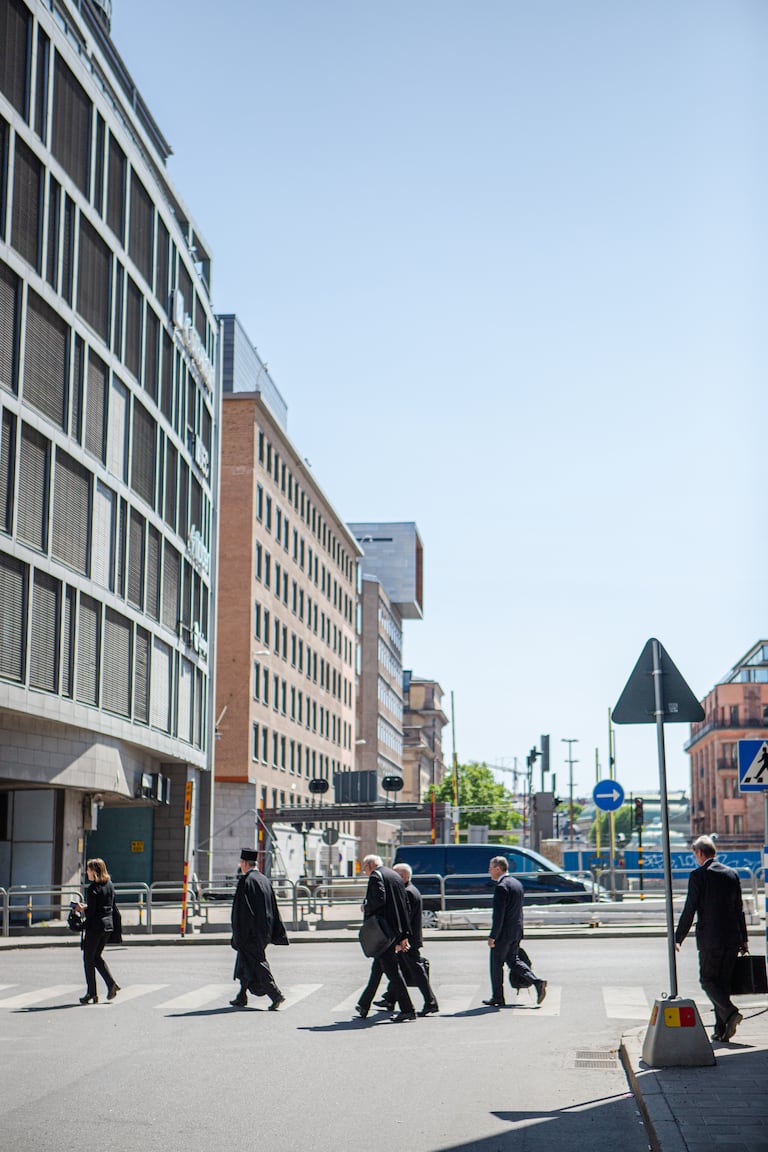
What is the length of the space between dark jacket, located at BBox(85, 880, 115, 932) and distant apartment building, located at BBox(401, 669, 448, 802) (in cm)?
11484

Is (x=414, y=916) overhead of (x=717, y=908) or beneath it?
beneath

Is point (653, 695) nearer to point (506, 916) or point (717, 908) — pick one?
point (717, 908)

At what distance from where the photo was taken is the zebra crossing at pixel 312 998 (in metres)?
15.3

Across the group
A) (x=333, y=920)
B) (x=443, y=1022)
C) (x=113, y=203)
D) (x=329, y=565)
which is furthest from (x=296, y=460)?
(x=443, y=1022)

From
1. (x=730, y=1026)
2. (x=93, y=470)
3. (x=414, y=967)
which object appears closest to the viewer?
(x=730, y=1026)

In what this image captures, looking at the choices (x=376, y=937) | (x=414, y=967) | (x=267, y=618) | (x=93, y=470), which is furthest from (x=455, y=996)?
(x=267, y=618)

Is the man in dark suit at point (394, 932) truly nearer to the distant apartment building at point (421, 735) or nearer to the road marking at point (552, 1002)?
the road marking at point (552, 1002)

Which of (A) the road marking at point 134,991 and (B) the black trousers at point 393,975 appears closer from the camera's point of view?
(B) the black trousers at point 393,975

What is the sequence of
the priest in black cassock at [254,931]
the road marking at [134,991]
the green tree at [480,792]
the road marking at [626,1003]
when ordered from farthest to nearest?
the green tree at [480,792]
the road marking at [134,991]
the priest in black cassock at [254,931]
the road marking at [626,1003]

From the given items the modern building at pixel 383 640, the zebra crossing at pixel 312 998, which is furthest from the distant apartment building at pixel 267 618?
the zebra crossing at pixel 312 998

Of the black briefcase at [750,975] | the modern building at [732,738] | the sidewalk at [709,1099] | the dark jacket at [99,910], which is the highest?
the modern building at [732,738]

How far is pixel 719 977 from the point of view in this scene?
38.4 ft

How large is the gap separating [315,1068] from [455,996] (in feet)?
20.2

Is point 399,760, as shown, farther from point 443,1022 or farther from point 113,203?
point 443,1022
